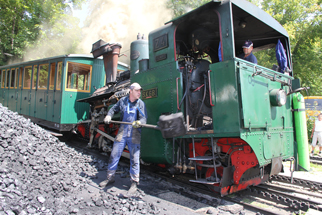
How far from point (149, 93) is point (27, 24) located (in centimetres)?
1668

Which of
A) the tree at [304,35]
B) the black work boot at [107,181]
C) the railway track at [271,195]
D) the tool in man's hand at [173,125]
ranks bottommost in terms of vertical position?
the railway track at [271,195]

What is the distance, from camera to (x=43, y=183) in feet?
11.3

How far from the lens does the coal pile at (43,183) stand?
2926mm

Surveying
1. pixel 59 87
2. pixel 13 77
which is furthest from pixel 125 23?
pixel 59 87

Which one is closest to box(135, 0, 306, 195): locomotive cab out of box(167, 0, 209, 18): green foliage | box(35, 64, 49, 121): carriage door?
box(35, 64, 49, 121): carriage door

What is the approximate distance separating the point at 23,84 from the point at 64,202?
814cm

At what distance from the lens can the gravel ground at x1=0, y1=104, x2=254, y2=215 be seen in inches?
117

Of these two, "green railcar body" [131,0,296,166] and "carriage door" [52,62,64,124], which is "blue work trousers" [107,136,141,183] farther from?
"carriage door" [52,62,64,124]

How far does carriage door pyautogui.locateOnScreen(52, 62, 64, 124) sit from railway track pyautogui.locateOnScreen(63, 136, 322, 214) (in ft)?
14.7

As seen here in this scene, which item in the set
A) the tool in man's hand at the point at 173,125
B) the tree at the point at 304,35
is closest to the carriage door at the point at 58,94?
the tool in man's hand at the point at 173,125

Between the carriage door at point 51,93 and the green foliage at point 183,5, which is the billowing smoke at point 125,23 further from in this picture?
the carriage door at point 51,93

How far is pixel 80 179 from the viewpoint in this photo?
4.04 m

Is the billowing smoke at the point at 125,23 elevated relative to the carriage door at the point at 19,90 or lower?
elevated

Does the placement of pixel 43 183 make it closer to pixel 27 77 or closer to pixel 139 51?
pixel 139 51
